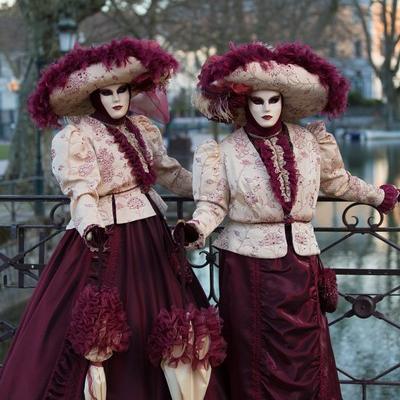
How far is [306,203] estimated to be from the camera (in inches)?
129

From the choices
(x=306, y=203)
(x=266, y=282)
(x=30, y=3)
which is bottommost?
(x=266, y=282)

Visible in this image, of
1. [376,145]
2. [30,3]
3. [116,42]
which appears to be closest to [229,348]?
[116,42]

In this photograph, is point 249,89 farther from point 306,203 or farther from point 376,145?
point 376,145

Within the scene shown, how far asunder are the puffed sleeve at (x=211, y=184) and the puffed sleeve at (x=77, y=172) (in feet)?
1.24

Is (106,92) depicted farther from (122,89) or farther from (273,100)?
(273,100)

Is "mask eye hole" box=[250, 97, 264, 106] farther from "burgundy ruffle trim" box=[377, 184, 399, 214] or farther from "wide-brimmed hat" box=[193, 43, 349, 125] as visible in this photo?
"burgundy ruffle trim" box=[377, 184, 399, 214]

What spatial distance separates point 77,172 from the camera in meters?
3.19

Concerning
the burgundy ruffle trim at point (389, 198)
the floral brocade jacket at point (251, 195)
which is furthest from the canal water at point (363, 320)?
the floral brocade jacket at point (251, 195)

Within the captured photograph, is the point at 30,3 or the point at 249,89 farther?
the point at 30,3

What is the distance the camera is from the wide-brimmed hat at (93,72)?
3.25 metres

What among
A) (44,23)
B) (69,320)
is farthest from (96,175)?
(44,23)

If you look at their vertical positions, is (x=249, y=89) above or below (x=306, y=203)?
above

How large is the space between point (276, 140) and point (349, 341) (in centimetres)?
340

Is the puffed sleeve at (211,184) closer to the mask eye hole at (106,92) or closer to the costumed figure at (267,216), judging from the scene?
→ the costumed figure at (267,216)
